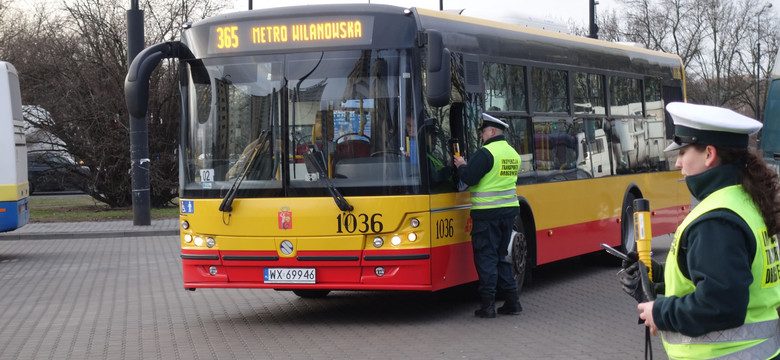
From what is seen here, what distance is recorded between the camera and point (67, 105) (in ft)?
88.6

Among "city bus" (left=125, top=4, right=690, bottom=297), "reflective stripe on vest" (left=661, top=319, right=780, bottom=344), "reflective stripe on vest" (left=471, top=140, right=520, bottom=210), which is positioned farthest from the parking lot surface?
"reflective stripe on vest" (left=661, top=319, right=780, bottom=344)

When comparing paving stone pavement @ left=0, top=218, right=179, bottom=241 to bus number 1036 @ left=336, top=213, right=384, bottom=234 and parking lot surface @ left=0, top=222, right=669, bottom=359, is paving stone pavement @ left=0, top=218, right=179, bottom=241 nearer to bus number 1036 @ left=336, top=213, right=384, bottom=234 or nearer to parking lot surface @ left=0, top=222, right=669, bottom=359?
parking lot surface @ left=0, top=222, right=669, bottom=359

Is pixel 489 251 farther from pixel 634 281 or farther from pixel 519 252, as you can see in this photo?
pixel 634 281

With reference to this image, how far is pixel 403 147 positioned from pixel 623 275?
230 inches

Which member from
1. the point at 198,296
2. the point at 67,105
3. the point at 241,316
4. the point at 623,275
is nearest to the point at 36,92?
A: the point at 67,105

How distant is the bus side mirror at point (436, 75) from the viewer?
9.32 meters

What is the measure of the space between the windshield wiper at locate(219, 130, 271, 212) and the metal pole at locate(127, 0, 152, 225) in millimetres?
12282

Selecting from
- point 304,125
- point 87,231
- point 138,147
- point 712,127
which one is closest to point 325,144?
point 304,125

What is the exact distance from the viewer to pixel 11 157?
1703 cm

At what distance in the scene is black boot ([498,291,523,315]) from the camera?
34.0ft

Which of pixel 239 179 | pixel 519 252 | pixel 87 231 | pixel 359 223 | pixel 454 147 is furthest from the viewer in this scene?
pixel 87 231

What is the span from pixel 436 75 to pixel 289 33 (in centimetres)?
144

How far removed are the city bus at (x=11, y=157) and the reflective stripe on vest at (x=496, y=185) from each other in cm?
915

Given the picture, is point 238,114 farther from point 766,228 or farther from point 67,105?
point 67,105
